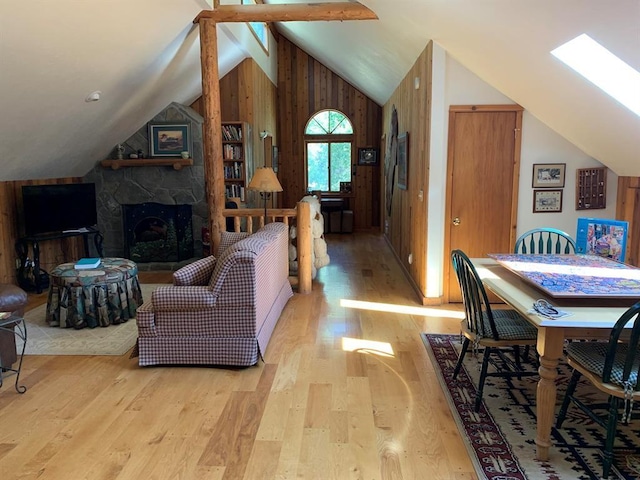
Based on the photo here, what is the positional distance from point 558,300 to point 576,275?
1.57 ft

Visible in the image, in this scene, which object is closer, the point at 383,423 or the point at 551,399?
the point at 551,399

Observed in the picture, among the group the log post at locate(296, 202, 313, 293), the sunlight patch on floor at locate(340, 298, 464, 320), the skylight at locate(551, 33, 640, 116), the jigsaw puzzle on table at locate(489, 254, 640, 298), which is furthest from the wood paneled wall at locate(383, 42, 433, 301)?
the jigsaw puzzle on table at locate(489, 254, 640, 298)

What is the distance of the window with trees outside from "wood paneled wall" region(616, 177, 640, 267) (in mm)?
6542

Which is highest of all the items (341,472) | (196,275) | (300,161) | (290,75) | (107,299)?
(290,75)

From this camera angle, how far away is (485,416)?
2.68 metres

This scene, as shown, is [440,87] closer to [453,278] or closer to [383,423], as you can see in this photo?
[453,278]

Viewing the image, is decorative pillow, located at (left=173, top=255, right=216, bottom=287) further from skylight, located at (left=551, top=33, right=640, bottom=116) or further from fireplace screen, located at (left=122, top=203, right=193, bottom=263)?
fireplace screen, located at (left=122, top=203, right=193, bottom=263)

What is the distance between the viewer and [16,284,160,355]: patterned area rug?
3697 mm

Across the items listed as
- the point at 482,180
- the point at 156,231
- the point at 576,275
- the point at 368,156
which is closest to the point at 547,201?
the point at 482,180

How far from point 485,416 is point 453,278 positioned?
7.28ft

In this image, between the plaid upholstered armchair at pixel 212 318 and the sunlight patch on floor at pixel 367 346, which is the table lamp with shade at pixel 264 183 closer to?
the plaid upholstered armchair at pixel 212 318

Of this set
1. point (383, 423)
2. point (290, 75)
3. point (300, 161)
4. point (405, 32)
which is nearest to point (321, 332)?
point (383, 423)

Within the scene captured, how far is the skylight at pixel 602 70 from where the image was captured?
314cm

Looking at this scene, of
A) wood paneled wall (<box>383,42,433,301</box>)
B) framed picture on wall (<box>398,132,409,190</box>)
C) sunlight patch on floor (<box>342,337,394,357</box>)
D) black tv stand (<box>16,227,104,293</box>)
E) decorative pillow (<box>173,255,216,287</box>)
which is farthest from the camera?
framed picture on wall (<box>398,132,409,190</box>)
